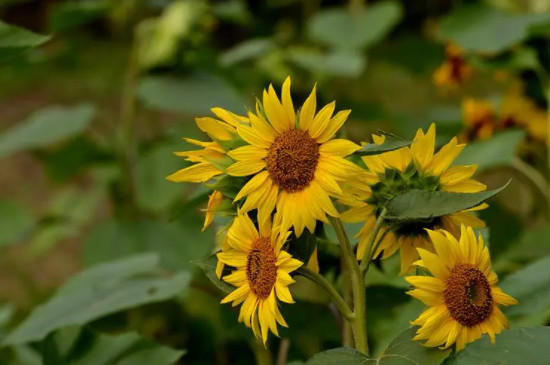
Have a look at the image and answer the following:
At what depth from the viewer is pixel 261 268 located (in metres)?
0.43

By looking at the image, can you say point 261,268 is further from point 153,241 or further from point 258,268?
point 153,241

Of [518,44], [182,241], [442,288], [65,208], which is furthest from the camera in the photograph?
[65,208]

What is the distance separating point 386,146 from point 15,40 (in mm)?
272

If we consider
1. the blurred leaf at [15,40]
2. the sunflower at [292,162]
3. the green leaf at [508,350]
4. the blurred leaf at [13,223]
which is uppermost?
the blurred leaf at [15,40]

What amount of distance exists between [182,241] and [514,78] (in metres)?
0.51

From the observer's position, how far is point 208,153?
46 centimetres

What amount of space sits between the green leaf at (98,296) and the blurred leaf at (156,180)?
1.69ft

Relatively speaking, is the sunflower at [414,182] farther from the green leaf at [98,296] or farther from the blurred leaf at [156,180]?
the blurred leaf at [156,180]

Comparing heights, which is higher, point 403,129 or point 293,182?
point 293,182

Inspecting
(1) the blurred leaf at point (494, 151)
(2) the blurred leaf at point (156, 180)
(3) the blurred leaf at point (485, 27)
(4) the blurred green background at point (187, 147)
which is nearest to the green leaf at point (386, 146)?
(4) the blurred green background at point (187, 147)

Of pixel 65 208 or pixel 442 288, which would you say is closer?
pixel 442 288

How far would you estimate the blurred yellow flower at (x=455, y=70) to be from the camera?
1175 millimetres

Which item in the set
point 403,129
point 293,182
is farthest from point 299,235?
point 403,129

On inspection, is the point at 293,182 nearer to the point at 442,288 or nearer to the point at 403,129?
the point at 442,288
